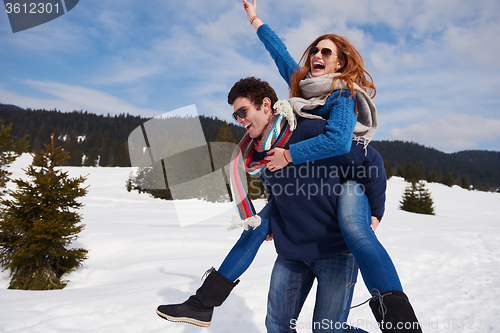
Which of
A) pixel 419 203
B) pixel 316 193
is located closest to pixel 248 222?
pixel 316 193

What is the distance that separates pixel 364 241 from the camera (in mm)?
1556

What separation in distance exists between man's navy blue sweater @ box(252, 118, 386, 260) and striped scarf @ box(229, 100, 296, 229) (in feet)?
0.21

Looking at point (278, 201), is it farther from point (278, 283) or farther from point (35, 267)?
point (35, 267)

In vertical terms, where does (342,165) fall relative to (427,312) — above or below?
above

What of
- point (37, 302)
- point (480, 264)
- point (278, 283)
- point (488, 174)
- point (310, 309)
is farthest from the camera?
point (488, 174)

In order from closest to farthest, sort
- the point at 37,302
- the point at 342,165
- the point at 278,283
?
the point at 342,165
the point at 278,283
the point at 37,302

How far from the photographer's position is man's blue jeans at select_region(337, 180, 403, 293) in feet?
4.75

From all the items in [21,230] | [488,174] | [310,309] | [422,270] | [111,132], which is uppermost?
[111,132]

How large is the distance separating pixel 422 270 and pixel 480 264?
182 cm

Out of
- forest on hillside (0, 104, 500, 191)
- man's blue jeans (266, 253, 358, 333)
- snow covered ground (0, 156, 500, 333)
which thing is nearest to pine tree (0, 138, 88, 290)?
snow covered ground (0, 156, 500, 333)

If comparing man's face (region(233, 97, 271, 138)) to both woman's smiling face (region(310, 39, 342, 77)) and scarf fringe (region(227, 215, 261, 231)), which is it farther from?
scarf fringe (region(227, 215, 261, 231))

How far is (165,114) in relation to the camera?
4203 mm

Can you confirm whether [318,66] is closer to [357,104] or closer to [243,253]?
[357,104]

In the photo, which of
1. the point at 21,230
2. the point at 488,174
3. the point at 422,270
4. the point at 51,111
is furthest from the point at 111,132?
the point at 488,174
